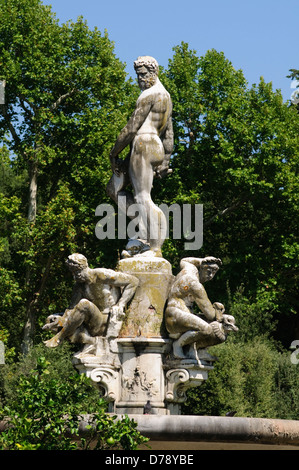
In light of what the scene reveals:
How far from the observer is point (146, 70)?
40.9ft

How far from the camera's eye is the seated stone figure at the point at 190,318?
1132 cm

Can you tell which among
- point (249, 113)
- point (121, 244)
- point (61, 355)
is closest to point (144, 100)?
point (61, 355)

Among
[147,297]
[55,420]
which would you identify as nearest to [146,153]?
[147,297]

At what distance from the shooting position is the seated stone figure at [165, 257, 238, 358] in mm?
11320

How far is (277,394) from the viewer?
23.4m

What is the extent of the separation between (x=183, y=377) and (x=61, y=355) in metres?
10.1

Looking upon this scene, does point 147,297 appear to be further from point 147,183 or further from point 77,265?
point 147,183

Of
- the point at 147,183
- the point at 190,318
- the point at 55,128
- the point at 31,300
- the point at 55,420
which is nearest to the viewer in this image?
the point at 55,420

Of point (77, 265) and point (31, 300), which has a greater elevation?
point (31, 300)

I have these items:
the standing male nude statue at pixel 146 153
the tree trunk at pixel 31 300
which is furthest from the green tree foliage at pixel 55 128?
the standing male nude statue at pixel 146 153

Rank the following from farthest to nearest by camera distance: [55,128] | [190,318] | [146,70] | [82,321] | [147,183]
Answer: [55,128]
[146,70]
[147,183]
[82,321]
[190,318]

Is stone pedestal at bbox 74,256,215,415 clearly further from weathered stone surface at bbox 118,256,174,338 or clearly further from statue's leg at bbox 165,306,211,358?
statue's leg at bbox 165,306,211,358

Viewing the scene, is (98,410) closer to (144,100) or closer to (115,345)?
(115,345)

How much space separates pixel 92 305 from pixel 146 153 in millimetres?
2112
